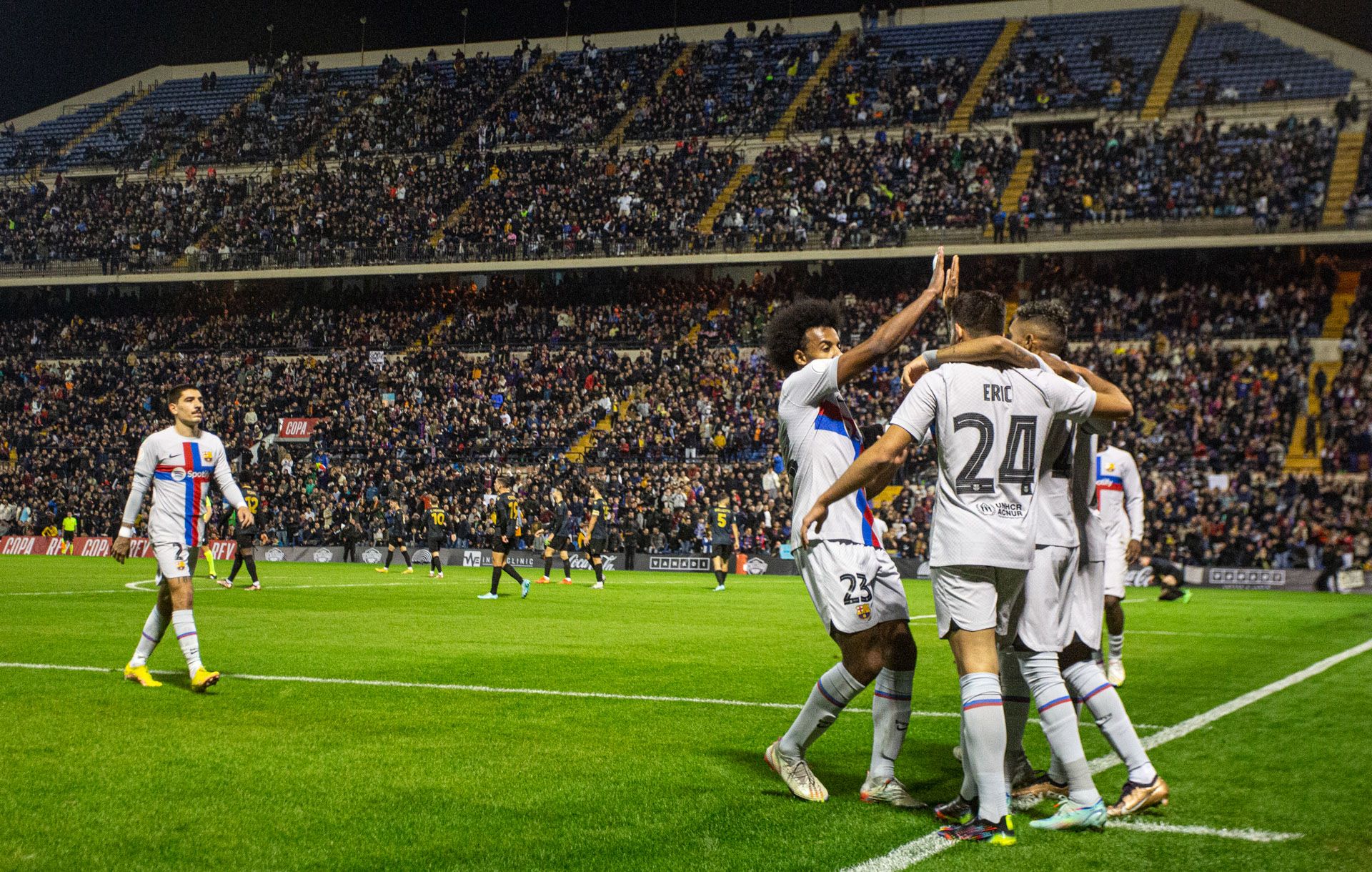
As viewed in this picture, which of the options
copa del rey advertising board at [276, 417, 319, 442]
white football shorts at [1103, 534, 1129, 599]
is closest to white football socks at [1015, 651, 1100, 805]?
white football shorts at [1103, 534, 1129, 599]

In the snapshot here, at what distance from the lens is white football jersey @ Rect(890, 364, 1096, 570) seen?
5.55 metres

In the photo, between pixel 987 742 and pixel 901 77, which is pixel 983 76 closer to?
pixel 901 77

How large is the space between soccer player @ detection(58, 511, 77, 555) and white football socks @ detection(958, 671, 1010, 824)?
4048 cm

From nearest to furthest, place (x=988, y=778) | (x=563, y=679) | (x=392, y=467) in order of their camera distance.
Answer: (x=988, y=778) → (x=563, y=679) → (x=392, y=467)

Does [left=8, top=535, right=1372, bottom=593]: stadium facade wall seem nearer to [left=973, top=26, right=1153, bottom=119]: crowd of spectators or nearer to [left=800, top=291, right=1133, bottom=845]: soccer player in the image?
[left=973, top=26, right=1153, bottom=119]: crowd of spectators

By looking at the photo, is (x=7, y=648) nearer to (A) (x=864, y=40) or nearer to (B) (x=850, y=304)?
(B) (x=850, y=304)

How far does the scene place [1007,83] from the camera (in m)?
46.6

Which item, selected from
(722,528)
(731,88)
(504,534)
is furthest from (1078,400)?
(731,88)

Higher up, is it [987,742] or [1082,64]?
[1082,64]

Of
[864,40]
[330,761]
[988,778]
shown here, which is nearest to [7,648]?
[330,761]

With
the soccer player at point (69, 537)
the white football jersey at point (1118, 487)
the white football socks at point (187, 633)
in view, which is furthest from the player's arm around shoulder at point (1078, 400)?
the soccer player at point (69, 537)

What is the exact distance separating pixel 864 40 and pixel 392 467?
86.5 ft

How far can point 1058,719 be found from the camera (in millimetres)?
5816

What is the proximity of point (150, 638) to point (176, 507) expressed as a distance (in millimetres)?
1106
